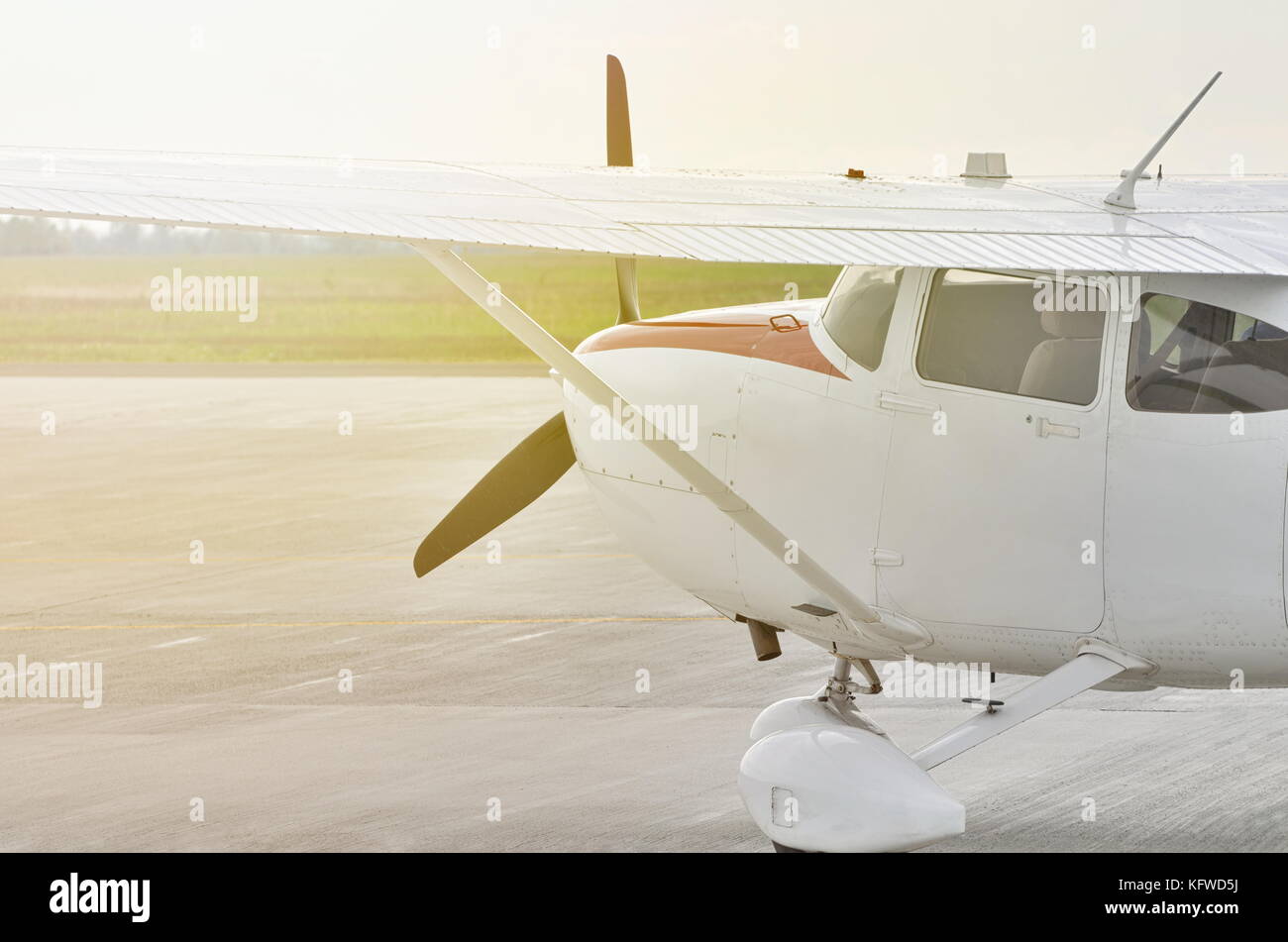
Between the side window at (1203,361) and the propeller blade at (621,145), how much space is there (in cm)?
310

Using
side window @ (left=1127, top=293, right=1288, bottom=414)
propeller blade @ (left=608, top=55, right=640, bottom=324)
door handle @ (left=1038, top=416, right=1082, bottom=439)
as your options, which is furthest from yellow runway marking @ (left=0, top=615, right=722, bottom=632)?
side window @ (left=1127, top=293, right=1288, bottom=414)

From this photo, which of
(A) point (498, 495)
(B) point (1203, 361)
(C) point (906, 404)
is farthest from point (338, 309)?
(B) point (1203, 361)

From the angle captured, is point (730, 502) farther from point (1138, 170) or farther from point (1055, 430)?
point (1138, 170)

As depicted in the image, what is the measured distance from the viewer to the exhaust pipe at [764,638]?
7.37 metres

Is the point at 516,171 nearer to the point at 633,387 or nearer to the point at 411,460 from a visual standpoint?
the point at 633,387

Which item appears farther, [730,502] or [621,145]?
[621,145]

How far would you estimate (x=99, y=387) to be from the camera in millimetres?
34312

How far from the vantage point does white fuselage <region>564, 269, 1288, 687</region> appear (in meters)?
5.89

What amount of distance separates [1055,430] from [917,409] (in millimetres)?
540

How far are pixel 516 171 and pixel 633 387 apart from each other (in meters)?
1.07

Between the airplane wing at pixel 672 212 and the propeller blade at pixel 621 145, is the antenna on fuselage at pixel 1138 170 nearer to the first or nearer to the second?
the airplane wing at pixel 672 212

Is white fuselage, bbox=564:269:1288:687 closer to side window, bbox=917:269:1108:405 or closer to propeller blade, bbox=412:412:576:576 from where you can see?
side window, bbox=917:269:1108:405

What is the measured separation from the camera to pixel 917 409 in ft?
20.9
